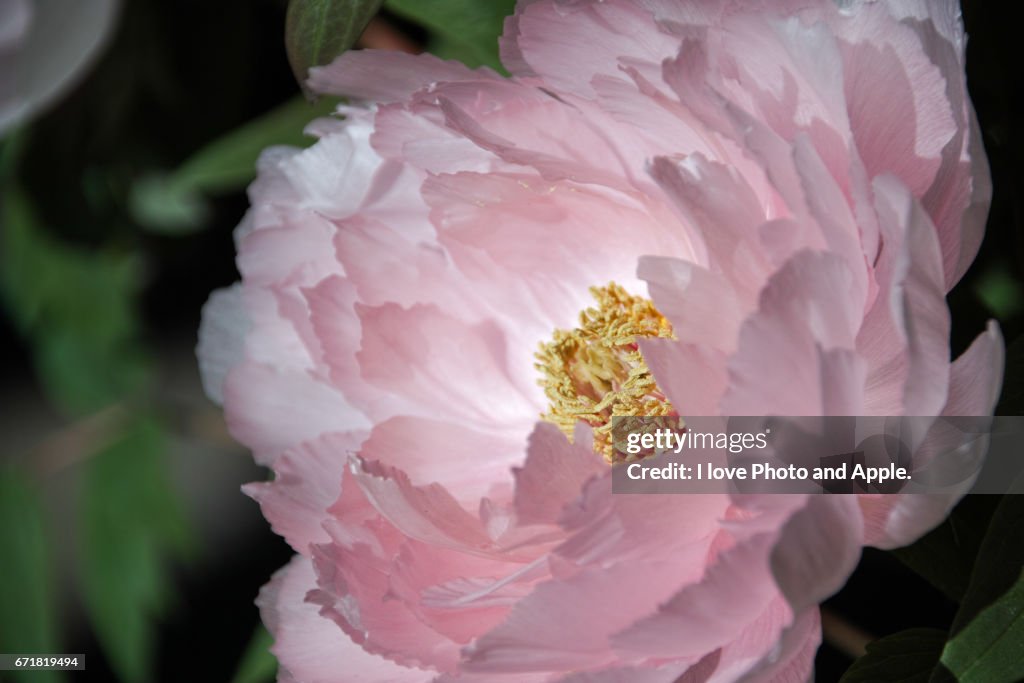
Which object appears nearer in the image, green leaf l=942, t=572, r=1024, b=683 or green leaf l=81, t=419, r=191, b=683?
green leaf l=942, t=572, r=1024, b=683

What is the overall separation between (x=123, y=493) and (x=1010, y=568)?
0.74 meters

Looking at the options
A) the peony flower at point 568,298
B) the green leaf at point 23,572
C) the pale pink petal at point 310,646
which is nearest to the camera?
the peony flower at point 568,298

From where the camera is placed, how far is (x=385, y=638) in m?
0.34

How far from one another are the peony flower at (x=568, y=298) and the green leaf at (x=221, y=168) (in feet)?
0.37

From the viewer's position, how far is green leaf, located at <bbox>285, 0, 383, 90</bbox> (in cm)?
33

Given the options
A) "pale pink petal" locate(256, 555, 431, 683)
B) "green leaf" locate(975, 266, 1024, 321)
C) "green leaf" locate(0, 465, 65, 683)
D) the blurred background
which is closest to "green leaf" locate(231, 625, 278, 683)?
the blurred background

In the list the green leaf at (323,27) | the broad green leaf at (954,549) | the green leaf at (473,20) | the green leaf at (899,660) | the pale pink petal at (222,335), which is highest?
the green leaf at (323,27)

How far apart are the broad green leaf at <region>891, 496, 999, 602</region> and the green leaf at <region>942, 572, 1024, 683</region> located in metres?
0.05

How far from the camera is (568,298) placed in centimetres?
49

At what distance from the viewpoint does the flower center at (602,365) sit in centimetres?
49

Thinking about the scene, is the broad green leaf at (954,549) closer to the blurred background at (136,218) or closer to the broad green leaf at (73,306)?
the blurred background at (136,218)

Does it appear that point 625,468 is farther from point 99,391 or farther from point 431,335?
point 99,391

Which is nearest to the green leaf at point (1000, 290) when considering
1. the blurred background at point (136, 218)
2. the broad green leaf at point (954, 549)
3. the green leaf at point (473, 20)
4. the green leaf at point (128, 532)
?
the blurred background at point (136, 218)

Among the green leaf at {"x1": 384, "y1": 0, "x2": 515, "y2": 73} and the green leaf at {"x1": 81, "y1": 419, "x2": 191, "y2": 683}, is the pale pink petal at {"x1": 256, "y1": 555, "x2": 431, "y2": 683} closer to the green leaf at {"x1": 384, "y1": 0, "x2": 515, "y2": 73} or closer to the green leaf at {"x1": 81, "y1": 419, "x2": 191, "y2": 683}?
the green leaf at {"x1": 384, "y1": 0, "x2": 515, "y2": 73}
